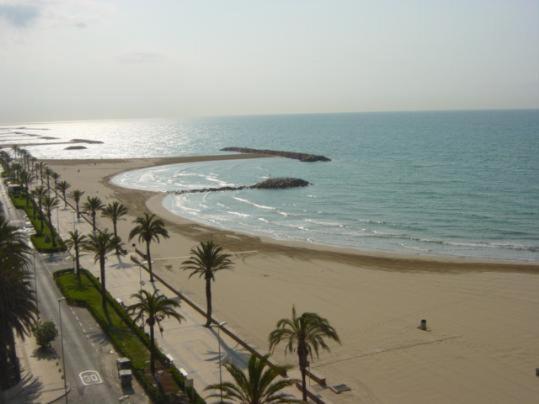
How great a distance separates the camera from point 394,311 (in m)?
45.5

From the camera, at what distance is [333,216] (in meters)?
88.5

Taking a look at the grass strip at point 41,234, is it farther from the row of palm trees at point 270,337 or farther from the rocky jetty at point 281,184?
the rocky jetty at point 281,184

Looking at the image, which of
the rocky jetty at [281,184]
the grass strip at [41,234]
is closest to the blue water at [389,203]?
the rocky jetty at [281,184]

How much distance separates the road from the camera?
3105 cm

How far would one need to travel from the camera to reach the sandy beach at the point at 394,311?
111 feet

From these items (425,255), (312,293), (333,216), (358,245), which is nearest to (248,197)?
(333,216)

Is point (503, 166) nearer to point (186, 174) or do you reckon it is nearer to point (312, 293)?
point (186, 174)

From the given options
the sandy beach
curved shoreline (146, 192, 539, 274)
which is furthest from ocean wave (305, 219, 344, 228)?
the sandy beach

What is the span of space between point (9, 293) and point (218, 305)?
66.9 ft

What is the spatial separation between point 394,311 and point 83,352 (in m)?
24.3

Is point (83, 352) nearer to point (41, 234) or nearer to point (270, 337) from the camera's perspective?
point (270, 337)

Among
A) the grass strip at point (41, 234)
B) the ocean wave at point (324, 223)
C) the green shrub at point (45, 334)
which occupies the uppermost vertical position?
the green shrub at point (45, 334)

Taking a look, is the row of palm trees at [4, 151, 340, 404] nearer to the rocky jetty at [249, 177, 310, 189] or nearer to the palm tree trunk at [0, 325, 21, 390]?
the palm tree trunk at [0, 325, 21, 390]

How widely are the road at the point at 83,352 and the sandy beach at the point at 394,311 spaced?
32.7ft
